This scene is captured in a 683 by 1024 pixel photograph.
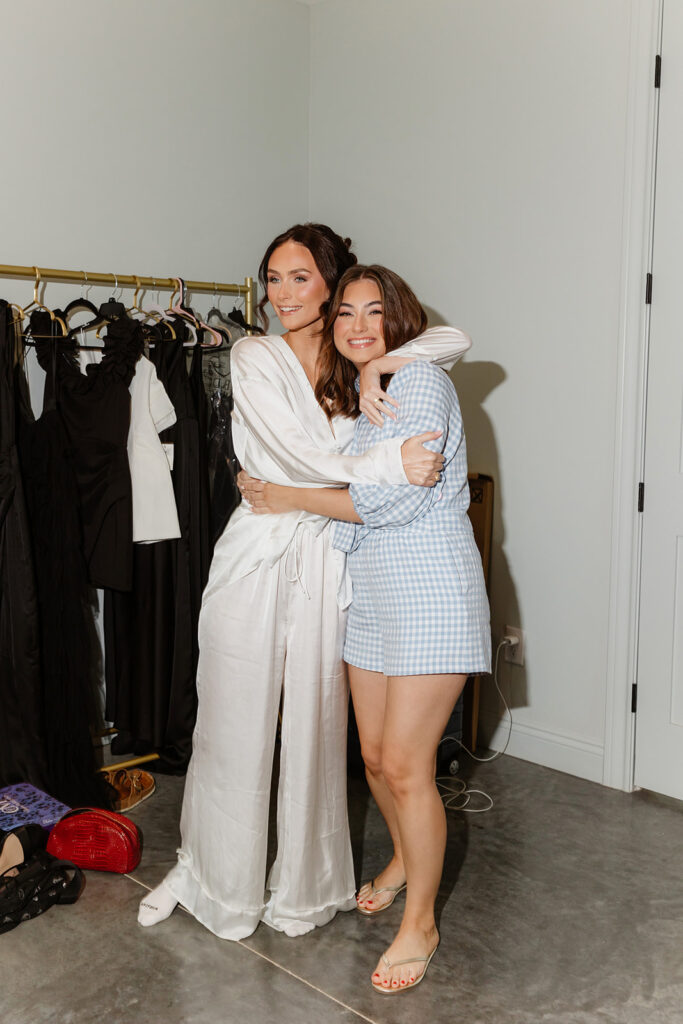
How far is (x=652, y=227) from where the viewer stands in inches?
119

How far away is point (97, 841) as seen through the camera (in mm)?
2615

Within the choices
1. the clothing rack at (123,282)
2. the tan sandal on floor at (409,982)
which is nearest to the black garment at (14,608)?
the clothing rack at (123,282)

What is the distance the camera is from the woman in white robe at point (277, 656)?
2.31 m

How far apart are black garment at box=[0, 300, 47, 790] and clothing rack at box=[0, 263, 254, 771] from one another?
0.15 m

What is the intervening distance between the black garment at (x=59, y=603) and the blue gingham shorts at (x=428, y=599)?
116cm

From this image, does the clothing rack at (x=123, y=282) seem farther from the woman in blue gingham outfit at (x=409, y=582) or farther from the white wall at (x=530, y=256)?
the woman in blue gingham outfit at (x=409, y=582)

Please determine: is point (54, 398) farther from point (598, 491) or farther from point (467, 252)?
point (598, 491)

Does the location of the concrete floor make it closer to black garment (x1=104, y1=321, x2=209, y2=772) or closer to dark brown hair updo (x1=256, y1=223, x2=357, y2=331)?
black garment (x1=104, y1=321, x2=209, y2=772)

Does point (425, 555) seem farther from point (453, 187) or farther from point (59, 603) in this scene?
point (453, 187)

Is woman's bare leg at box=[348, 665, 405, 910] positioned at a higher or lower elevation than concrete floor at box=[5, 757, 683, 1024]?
higher

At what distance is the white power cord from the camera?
311cm

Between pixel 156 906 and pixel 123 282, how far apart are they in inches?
76.9

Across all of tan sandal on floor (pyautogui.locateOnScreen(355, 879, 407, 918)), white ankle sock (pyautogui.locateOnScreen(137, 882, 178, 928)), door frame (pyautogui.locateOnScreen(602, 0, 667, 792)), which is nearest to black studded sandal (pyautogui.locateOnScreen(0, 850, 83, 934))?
white ankle sock (pyautogui.locateOnScreen(137, 882, 178, 928))

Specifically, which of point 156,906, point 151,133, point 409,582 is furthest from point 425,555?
point 151,133
